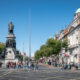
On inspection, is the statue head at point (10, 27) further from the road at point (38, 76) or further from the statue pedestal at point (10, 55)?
the road at point (38, 76)

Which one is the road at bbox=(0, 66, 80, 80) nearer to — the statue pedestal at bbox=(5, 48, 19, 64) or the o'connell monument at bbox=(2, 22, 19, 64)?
the statue pedestal at bbox=(5, 48, 19, 64)

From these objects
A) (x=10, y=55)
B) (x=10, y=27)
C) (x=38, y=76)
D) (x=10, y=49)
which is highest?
(x=10, y=27)

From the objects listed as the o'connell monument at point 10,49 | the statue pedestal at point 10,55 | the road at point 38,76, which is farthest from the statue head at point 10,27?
the road at point 38,76

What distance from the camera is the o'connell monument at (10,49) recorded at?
5081cm

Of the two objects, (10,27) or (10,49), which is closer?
(10,49)

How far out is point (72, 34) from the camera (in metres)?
69.9

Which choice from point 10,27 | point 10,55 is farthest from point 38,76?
point 10,27

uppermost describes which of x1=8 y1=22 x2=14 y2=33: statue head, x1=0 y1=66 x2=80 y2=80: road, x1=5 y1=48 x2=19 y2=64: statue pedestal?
x1=8 y1=22 x2=14 y2=33: statue head

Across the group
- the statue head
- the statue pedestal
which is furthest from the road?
the statue head

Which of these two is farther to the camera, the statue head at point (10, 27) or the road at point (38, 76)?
the statue head at point (10, 27)

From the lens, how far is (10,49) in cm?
5072

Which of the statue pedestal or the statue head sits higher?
the statue head

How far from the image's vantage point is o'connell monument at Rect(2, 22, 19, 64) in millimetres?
50812

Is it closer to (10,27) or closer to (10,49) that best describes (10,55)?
(10,49)
